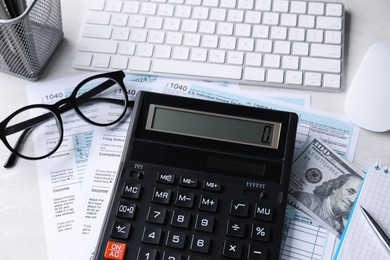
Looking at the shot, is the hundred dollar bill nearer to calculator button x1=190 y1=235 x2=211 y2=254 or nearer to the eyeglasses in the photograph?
calculator button x1=190 y1=235 x2=211 y2=254

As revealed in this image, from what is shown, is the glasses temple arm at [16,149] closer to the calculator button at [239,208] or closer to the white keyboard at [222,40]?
the white keyboard at [222,40]

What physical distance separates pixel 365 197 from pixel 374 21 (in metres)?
0.25

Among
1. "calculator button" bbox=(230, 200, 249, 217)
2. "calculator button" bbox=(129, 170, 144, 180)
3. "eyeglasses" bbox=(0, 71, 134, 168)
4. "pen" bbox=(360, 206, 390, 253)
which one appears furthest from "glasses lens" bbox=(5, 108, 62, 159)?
"pen" bbox=(360, 206, 390, 253)

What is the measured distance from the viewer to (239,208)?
546 mm

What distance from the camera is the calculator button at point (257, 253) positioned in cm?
53

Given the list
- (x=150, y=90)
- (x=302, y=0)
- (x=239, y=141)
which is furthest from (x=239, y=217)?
(x=302, y=0)

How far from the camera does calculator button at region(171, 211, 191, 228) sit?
1.77 feet

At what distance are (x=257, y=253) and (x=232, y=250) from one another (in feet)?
0.08

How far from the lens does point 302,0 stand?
2.23ft

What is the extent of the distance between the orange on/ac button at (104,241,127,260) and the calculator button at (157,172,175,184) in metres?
0.08

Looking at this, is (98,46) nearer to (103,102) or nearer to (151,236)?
(103,102)

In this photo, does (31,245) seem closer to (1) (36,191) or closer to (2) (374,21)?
(1) (36,191)

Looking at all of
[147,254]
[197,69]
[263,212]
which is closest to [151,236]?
[147,254]

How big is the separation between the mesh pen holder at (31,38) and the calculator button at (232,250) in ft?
1.06
